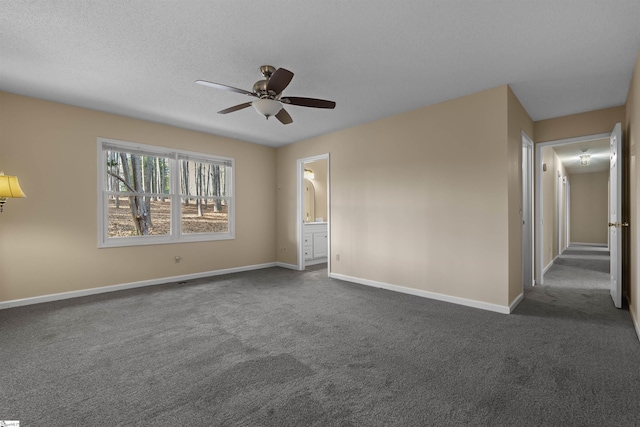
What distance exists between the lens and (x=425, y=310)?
3447mm

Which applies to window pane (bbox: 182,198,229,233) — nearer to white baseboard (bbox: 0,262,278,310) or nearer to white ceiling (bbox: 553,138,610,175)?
white baseboard (bbox: 0,262,278,310)

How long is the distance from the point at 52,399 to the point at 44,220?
9.59ft

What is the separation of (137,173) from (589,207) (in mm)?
12562

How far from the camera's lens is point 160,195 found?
Answer: 489cm

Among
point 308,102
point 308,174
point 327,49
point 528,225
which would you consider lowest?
point 528,225

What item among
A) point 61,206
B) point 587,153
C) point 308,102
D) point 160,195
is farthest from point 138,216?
point 587,153

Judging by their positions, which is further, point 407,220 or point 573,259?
point 573,259

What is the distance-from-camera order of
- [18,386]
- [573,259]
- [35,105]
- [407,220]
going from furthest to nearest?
[573,259], [407,220], [35,105], [18,386]

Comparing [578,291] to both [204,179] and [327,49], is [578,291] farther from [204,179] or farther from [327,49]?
[204,179]

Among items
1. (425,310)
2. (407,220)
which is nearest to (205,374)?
(425,310)

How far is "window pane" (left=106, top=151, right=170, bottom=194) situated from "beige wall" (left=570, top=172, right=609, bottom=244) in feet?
39.5

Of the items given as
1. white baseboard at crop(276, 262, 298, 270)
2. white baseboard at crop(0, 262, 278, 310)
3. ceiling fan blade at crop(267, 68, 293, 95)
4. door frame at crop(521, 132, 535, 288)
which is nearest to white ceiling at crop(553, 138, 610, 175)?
door frame at crop(521, 132, 535, 288)

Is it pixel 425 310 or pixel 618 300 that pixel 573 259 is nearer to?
→ pixel 618 300

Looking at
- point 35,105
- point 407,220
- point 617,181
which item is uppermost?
point 35,105
